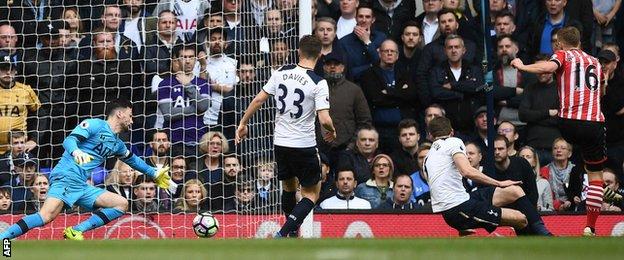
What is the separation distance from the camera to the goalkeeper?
1503cm

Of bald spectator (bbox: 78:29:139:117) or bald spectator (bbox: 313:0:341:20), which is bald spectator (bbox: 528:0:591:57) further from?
→ bald spectator (bbox: 78:29:139:117)

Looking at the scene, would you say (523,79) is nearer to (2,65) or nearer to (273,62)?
(273,62)

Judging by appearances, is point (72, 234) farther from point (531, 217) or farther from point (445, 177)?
point (531, 217)

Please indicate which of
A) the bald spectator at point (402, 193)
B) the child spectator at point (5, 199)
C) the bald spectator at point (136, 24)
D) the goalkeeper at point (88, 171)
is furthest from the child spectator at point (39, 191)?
the bald spectator at point (402, 193)

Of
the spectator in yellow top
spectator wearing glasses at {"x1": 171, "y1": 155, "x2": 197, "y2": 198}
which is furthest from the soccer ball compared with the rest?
the spectator in yellow top

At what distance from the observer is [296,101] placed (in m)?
14.4

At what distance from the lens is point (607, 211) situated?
16203 mm

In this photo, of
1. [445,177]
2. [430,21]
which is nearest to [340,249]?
[445,177]

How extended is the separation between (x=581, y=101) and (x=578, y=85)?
0.17 meters

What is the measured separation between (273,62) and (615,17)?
4.41 meters

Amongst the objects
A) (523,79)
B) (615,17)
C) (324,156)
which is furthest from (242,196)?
(615,17)

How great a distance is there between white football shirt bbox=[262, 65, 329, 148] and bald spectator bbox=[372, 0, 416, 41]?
3555 millimetres

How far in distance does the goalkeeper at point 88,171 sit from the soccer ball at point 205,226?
18.1 inches

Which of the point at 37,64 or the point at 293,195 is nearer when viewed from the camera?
the point at 293,195
